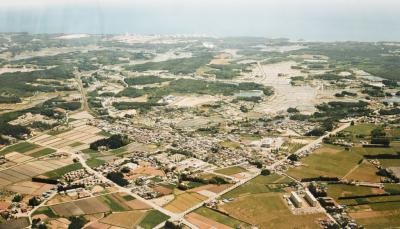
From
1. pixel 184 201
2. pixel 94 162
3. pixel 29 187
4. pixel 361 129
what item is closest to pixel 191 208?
pixel 184 201

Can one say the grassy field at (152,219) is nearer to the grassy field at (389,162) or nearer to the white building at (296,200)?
the white building at (296,200)

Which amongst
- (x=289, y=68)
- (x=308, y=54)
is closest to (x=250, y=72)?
(x=289, y=68)

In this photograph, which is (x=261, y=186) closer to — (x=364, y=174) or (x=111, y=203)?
(x=364, y=174)

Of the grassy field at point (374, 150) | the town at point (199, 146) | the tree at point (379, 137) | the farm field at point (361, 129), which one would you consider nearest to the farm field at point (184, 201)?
the town at point (199, 146)

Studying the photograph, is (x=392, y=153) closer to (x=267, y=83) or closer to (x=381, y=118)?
(x=381, y=118)

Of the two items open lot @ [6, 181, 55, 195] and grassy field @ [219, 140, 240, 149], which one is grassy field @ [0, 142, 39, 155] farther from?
grassy field @ [219, 140, 240, 149]

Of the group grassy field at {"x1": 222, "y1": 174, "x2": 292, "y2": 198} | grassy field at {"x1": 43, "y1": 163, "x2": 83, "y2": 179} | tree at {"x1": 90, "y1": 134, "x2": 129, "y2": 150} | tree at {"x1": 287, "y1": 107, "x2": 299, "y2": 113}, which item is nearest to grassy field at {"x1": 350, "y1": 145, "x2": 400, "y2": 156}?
grassy field at {"x1": 222, "y1": 174, "x2": 292, "y2": 198}
